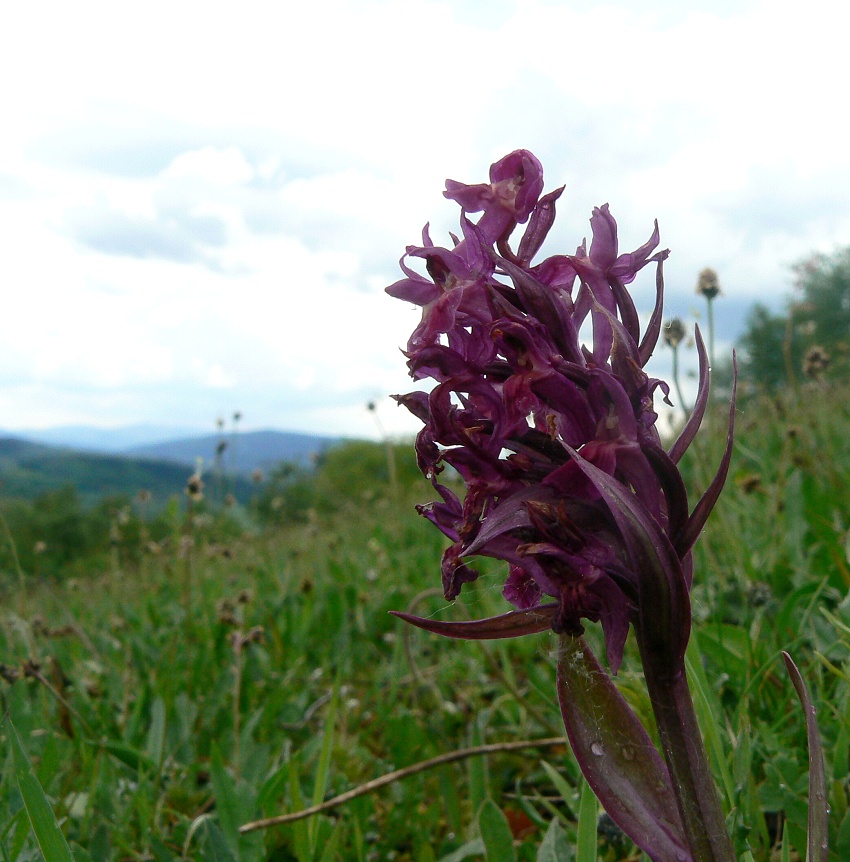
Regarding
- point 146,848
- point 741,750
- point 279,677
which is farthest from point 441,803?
point 279,677

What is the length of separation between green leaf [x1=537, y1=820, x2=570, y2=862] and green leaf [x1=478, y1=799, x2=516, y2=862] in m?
0.11

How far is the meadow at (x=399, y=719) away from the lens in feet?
5.32

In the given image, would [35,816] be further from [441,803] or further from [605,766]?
[441,803]

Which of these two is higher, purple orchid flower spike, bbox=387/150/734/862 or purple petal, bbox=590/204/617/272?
purple petal, bbox=590/204/617/272

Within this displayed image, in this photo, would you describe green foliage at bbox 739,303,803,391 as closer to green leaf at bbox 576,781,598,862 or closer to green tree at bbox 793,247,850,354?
green tree at bbox 793,247,850,354

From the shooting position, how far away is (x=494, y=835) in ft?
5.22

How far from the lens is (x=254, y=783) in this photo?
214cm

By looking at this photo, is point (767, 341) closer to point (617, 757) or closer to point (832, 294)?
point (832, 294)

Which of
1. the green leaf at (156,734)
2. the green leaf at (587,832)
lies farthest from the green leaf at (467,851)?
the green leaf at (156,734)

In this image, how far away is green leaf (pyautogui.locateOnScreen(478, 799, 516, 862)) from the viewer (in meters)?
1.59

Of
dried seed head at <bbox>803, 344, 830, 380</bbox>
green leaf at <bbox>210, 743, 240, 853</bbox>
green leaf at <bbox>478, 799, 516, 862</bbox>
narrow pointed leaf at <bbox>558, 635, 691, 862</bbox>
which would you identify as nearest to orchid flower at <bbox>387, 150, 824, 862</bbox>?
narrow pointed leaf at <bbox>558, 635, 691, 862</bbox>

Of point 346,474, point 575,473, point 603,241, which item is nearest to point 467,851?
point 575,473

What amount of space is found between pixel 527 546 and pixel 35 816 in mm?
891

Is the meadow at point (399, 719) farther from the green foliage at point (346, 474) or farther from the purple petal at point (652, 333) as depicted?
the green foliage at point (346, 474)
